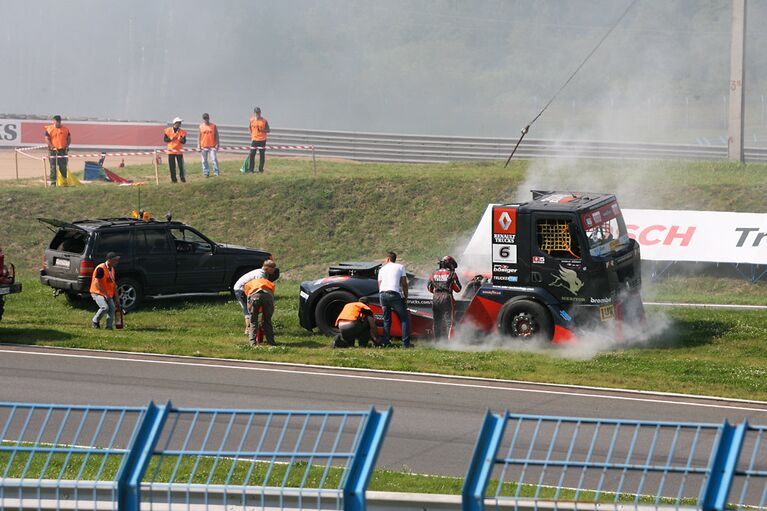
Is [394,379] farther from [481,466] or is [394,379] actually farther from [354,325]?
[481,466]

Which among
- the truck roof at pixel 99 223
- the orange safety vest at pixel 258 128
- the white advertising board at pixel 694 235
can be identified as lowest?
the white advertising board at pixel 694 235

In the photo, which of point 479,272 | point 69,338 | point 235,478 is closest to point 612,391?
point 479,272

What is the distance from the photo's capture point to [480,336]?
59.0 ft

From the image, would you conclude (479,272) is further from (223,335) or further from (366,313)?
(223,335)

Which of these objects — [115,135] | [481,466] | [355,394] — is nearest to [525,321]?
[355,394]

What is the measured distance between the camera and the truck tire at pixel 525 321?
57.5 feet

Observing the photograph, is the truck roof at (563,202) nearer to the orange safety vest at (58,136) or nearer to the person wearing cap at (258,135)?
the person wearing cap at (258,135)

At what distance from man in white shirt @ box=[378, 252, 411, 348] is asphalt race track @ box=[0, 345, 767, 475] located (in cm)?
159

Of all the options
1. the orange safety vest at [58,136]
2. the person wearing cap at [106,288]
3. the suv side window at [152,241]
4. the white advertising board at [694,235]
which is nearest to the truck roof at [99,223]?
the suv side window at [152,241]

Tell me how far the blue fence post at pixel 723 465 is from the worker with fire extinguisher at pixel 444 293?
1104cm

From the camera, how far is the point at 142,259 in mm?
22141

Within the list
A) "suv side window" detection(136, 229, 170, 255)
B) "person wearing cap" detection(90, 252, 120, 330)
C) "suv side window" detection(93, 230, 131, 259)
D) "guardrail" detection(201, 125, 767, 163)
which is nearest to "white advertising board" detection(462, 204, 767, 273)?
"suv side window" detection(136, 229, 170, 255)

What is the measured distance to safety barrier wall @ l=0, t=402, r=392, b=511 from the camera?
7.20 meters

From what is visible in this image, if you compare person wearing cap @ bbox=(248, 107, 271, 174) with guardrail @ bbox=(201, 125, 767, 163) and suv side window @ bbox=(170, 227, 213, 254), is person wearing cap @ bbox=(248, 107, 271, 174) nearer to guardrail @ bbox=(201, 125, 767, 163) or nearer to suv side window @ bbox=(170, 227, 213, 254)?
guardrail @ bbox=(201, 125, 767, 163)
